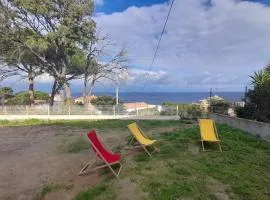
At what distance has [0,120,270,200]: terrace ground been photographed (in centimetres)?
589

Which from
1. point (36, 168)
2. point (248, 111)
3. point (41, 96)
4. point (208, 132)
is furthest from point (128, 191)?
point (41, 96)

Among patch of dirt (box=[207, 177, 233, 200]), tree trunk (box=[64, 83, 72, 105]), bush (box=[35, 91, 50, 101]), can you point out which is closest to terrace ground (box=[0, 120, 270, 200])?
patch of dirt (box=[207, 177, 233, 200])

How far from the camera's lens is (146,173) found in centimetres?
681

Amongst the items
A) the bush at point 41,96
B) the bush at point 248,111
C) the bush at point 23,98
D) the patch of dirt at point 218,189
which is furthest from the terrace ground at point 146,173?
the bush at point 41,96

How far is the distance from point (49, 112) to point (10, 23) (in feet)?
28.7

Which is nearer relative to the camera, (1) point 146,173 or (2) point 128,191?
(2) point 128,191

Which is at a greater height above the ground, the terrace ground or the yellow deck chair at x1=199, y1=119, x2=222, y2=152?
the yellow deck chair at x1=199, y1=119, x2=222, y2=152

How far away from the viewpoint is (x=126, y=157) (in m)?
8.12

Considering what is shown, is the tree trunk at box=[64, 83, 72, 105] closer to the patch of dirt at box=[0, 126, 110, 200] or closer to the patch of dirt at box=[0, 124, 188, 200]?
the patch of dirt at box=[0, 124, 188, 200]

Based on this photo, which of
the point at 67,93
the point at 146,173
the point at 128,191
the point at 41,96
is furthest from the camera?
the point at 41,96

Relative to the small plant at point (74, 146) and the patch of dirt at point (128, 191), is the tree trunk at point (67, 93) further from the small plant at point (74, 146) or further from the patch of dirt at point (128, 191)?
the patch of dirt at point (128, 191)

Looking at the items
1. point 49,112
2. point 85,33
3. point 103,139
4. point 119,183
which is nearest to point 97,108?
point 49,112

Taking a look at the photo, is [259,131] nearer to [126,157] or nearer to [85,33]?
[126,157]

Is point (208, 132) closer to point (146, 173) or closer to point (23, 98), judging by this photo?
point (146, 173)
